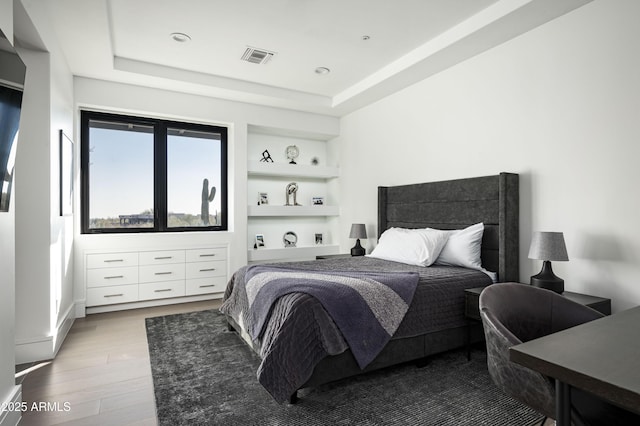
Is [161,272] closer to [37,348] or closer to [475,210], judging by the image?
[37,348]

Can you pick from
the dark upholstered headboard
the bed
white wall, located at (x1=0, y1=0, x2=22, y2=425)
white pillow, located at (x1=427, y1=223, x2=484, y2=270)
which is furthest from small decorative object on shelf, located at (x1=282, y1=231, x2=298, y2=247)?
white wall, located at (x1=0, y1=0, x2=22, y2=425)

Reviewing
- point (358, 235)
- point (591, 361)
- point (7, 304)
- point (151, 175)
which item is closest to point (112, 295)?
point (151, 175)

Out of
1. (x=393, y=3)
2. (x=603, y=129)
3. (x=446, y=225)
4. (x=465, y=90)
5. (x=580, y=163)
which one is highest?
(x=393, y=3)

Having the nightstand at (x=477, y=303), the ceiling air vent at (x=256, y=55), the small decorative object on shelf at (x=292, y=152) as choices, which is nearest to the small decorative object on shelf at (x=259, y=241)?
the small decorative object on shelf at (x=292, y=152)

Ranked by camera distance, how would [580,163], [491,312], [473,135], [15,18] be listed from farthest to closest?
[473,135] < [580,163] < [15,18] < [491,312]

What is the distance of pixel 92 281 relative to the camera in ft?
13.3

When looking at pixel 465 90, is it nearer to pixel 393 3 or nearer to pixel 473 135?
pixel 473 135

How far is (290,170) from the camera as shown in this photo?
529 cm

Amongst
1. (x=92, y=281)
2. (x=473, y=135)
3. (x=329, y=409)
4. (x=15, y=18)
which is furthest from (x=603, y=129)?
(x=92, y=281)

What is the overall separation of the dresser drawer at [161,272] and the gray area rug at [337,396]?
1551 millimetres

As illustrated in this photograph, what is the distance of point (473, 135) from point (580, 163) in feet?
3.34

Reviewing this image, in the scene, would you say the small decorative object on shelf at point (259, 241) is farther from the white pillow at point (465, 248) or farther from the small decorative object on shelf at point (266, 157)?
the white pillow at point (465, 248)

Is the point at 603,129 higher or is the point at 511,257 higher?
the point at 603,129

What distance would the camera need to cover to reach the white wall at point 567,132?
7.89 feet
